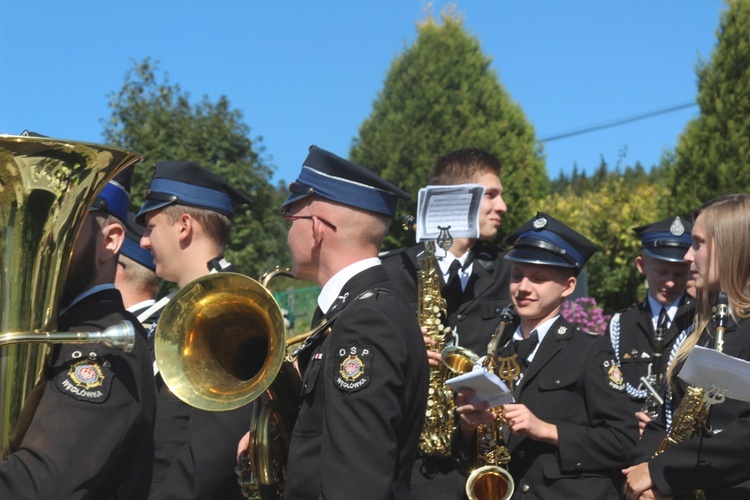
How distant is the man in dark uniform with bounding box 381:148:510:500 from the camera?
536 centimetres

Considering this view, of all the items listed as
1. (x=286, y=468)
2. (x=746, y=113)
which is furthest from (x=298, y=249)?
(x=746, y=113)

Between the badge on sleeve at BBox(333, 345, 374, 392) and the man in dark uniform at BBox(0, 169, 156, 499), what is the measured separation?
1.97 ft

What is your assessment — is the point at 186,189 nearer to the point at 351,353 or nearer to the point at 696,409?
the point at 351,353

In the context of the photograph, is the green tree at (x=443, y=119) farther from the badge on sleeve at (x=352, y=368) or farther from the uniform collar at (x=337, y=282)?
the badge on sleeve at (x=352, y=368)

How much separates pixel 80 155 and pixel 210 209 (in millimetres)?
2120

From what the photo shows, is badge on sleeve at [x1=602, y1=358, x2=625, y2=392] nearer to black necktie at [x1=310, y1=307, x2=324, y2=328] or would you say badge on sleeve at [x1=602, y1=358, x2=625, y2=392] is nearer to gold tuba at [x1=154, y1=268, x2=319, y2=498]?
black necktie at [x1=310, y1=307, x2=324, y2=328]

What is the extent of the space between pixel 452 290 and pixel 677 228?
5.85ft

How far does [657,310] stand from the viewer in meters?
6.25

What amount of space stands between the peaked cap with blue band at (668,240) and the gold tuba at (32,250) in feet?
14.4

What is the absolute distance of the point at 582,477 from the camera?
4.38 meters

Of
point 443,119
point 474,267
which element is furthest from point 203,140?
point 474,267

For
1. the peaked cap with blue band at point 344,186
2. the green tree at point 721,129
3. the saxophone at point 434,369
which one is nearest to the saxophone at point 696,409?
the saxophone at point 434,369

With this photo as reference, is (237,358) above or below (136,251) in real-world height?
below

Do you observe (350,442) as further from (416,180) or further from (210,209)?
(416,180)
